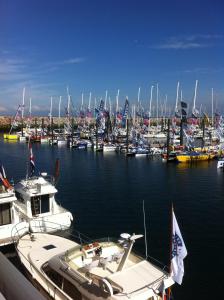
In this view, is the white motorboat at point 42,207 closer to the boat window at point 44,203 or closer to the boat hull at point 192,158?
the boat window at point 44,203

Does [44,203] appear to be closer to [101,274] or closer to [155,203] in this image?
[101,274]

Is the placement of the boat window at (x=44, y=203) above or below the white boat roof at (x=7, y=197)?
below

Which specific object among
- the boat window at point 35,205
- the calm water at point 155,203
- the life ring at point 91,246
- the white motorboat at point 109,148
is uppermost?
the white motorboat at point 109,148

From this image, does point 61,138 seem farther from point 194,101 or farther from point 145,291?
point 145,291

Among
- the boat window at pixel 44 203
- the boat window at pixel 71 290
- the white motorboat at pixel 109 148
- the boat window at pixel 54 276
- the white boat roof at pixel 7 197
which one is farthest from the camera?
the white motorboat at pixel 109 148

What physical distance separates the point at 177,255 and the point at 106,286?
11.2ft

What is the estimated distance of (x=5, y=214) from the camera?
2258cm

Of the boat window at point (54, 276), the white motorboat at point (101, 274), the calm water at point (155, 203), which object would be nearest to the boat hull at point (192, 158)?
the calm water at point (155, 203)

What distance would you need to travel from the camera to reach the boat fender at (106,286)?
11.0 m

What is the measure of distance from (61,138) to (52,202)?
90.6 meters

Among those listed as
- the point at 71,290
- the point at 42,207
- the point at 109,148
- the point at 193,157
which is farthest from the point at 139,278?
the point at 109,148

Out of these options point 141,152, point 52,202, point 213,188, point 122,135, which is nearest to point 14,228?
point 52,202

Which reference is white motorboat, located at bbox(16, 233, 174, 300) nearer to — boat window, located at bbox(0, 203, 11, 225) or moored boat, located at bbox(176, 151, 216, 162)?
boat window, located at bbox(0, 203, 11, 225)

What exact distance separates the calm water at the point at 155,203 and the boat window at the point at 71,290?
817cm
